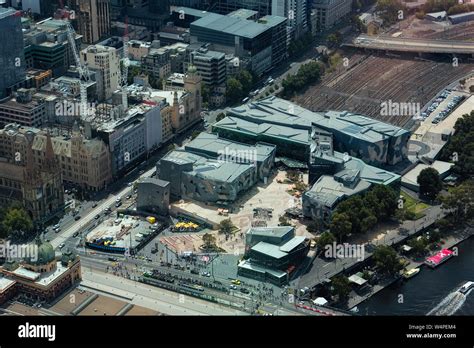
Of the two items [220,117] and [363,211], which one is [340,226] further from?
[220,117]

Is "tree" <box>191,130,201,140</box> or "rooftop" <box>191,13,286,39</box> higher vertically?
"rooftop" <box>191,13,286,39</box>

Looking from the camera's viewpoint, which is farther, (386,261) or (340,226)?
(340,226)

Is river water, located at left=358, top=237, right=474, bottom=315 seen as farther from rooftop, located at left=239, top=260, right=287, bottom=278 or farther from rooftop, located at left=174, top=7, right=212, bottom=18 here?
rooftop, located at left=174, top=7, right=212, bottom=18

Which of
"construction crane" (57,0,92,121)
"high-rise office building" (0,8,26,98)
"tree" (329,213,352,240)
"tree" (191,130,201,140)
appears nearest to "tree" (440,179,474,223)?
"tree" (329,213,352,240)

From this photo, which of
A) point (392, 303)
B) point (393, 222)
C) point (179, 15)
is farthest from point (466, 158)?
point (179, 15)

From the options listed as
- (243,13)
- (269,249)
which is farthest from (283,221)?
(243,13)

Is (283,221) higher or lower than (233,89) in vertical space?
lower
